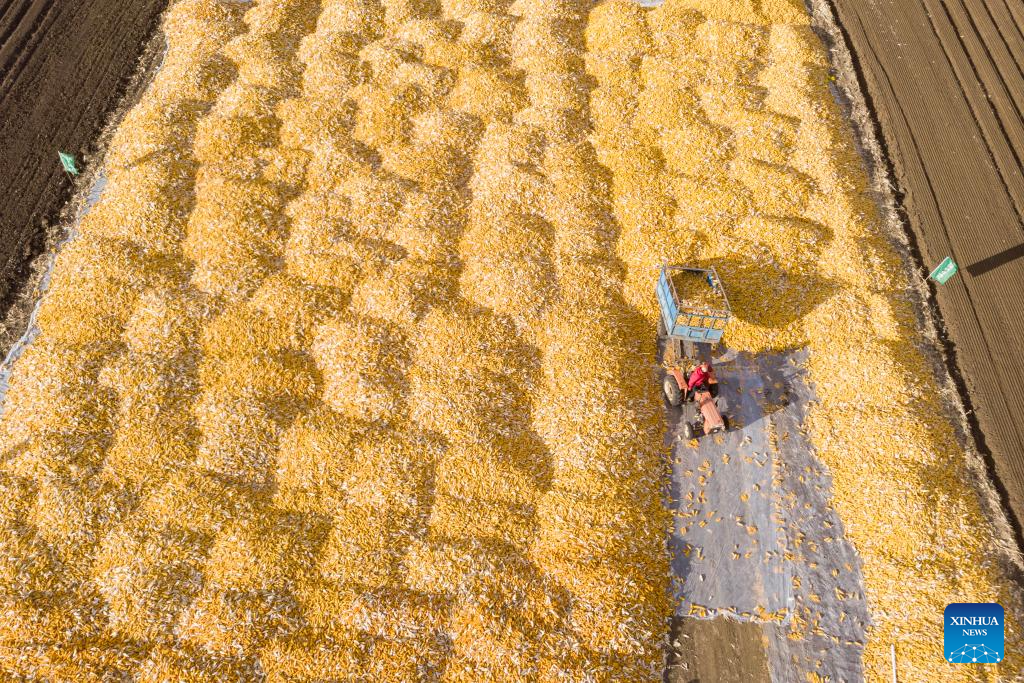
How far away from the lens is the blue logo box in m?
12.9

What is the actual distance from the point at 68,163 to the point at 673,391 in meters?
24.3

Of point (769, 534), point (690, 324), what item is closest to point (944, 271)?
point (690, 324)

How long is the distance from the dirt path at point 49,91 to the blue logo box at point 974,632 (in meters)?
29.7

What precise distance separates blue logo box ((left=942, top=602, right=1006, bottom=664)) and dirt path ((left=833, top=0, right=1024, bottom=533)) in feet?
10.6

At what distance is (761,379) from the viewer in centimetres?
1775

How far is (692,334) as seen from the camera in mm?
16859

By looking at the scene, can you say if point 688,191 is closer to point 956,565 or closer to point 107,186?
→ point 956,565

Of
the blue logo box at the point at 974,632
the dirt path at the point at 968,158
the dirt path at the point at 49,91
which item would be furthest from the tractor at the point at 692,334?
the dirt path at the point at 49,91

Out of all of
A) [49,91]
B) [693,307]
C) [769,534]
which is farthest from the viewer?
[49,91]

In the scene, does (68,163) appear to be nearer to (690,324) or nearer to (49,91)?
(49,91)

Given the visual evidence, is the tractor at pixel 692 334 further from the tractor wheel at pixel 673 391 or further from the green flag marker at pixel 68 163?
the green flag marker at pixel 68 163

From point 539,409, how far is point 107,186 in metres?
19.3

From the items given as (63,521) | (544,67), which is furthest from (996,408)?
(63,521)

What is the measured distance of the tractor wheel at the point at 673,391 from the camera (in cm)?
1673
